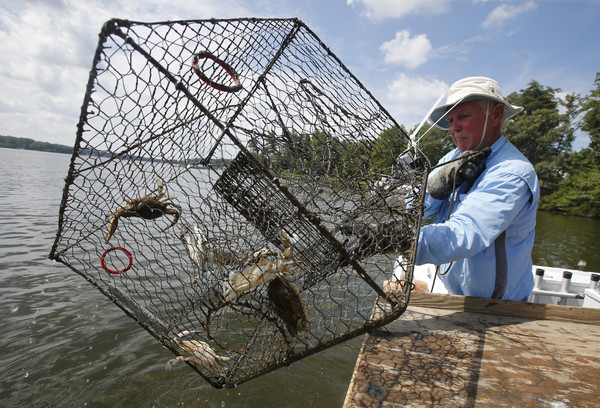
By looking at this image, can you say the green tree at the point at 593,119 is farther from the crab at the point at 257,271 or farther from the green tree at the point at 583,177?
the crab at the point at 257,271

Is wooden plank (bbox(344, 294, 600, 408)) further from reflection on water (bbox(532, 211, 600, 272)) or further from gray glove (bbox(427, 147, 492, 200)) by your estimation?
reflection on water (bbox(532, 211, 600, 272))

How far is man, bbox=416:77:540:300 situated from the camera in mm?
1600

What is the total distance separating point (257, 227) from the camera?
1.95 metres

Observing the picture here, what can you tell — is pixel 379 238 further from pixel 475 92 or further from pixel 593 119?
pixel 593 119

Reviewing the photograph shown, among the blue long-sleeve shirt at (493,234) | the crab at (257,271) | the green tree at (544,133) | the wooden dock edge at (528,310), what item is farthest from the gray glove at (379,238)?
the green tree at (544,133)

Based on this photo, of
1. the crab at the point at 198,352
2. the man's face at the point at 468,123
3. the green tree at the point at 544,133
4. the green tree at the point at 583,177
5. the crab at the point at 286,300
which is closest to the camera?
the crab at the point at 286,300

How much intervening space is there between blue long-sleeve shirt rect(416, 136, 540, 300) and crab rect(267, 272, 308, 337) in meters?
0.65

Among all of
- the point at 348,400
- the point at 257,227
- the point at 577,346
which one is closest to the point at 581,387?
the point at 577,346

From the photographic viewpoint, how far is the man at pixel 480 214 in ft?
5.25

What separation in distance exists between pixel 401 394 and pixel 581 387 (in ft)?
2.28

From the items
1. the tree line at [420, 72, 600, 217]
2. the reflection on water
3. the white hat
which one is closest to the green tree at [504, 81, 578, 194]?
the tree line at [420, 72, 600, 217]

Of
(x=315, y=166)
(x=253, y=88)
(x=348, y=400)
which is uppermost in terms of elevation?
(x=253, y=88)

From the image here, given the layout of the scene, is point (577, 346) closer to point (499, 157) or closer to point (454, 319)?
point (454, 319)

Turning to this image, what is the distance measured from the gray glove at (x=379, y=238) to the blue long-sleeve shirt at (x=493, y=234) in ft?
0.46
